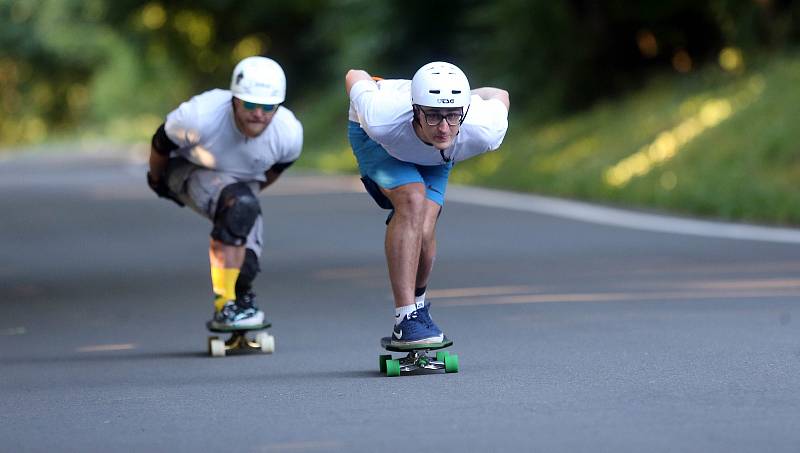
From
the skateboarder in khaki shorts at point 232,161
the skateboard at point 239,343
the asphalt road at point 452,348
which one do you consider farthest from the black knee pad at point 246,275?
the asphalt road at point 452,348

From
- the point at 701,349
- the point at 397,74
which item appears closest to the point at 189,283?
the point at 701,349

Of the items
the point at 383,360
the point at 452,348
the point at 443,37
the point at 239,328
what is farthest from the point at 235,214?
the point at 443,37

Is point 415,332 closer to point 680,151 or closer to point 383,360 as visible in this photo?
point 383,360

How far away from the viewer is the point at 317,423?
7426 mm

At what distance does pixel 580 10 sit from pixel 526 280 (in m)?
19.5

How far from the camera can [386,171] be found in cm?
914

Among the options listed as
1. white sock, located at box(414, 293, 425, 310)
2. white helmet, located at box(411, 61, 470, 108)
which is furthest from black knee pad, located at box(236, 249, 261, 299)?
white helmet, located at box(411, 61, 470, 108)

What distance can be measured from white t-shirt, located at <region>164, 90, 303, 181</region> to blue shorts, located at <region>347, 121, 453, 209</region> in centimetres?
139

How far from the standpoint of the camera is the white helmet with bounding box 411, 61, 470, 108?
8.68m

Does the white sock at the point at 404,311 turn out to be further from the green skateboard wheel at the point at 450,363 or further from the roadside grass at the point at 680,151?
the roadside grass at the point at 680,151

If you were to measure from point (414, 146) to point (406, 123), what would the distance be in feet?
0.53

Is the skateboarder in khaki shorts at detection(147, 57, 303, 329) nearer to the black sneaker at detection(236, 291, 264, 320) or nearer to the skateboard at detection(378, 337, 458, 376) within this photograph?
the black sneaker at detection(236, 291, 264, 320)

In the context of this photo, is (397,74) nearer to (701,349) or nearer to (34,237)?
(34,237)

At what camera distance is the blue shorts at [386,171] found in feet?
30.0
